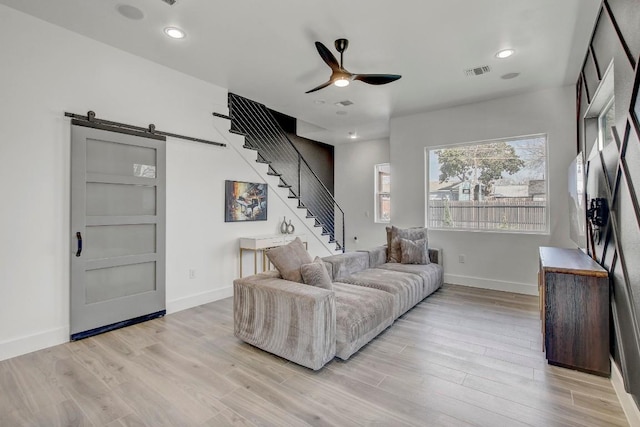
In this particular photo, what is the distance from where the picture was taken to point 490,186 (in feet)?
16.6

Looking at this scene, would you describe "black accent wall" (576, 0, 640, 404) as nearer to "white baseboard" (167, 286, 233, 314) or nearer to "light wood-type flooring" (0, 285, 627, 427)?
"light wood-type flooring" (0, 285, 627, 427)

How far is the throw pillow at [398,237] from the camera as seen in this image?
491cm

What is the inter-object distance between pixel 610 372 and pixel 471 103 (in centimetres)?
404

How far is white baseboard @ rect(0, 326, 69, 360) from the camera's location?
273 cm

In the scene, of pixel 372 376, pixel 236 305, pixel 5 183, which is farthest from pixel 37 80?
pixel 372 376

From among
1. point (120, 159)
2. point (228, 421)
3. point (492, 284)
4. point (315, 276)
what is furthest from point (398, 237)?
point (120, 159)

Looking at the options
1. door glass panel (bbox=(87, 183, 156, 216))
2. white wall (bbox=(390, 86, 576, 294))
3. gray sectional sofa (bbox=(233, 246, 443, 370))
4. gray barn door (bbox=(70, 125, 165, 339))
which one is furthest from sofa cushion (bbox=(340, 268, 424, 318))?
door glass panel (bbox=(87, 183, 156, 216))

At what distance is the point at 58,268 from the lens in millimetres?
3066

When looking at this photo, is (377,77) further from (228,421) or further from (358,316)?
(228,421)

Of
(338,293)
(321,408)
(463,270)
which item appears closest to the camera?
(321,408)

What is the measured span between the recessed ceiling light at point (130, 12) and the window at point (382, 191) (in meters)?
5.86

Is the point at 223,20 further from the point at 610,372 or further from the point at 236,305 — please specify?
the point at 610,372

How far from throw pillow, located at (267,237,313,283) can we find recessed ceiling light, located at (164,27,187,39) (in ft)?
7.74

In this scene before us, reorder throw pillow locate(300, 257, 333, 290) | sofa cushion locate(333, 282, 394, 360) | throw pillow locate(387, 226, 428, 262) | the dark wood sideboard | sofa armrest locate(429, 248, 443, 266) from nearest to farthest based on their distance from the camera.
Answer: the dark wood sideboard → sofa cushion locate(333, 282, 394, 360) → throw pillow locate(300, 257, 333, 290) → throw pillow locate(387, 226, 428, 262) → sofa armrest locate(429, 248, 443, 266)
